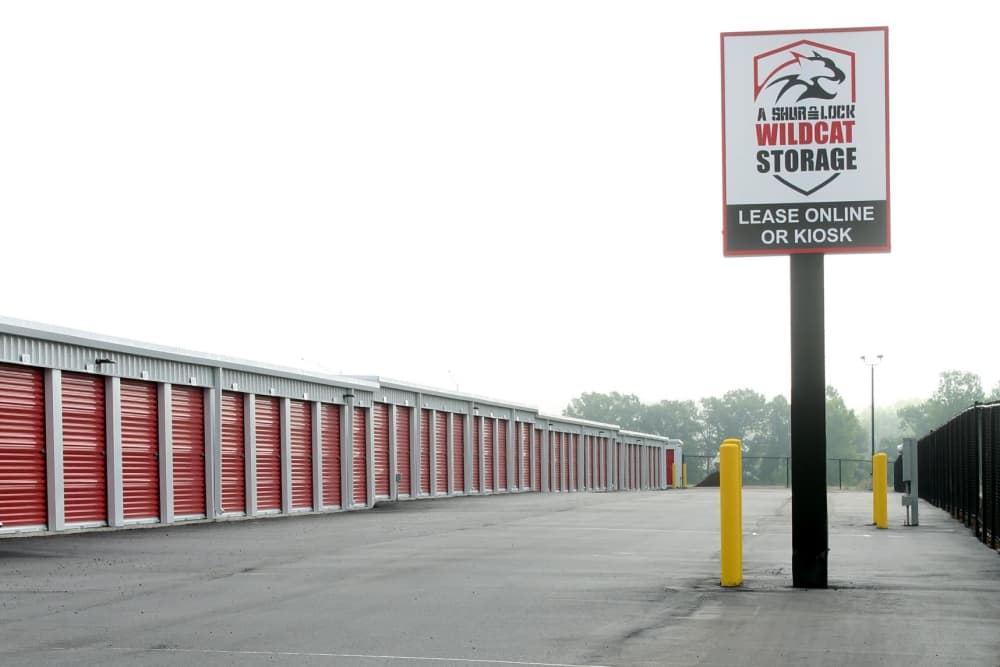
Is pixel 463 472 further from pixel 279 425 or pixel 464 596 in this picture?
pixel 464 596

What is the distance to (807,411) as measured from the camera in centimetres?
1227

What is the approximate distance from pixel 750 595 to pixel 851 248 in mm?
3293

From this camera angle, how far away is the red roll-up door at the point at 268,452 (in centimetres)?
3244

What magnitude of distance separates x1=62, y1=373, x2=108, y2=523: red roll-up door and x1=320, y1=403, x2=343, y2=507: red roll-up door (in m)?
11.2

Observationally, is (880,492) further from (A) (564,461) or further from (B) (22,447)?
(A) (564,461)

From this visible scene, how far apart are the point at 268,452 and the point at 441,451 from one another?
1574 cm

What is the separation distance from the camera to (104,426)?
25625 mm

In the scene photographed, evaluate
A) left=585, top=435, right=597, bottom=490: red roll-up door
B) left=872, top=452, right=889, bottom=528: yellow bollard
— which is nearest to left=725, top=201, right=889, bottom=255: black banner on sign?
left=872, top=452, right=889, bottom=528: yellow bollard

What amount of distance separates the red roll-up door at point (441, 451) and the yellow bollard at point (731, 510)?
34850 millimetres

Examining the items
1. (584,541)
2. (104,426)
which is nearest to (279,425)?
(104,426)

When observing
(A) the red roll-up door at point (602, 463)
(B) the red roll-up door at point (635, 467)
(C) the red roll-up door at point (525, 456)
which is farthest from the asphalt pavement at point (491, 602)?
(B) the red roll-up door at point (635, 467)

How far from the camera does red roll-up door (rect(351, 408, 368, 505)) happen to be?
3912cm

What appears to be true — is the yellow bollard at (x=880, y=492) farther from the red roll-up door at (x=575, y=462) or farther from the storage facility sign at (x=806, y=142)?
the red roll-up door at (x=575, y=462)

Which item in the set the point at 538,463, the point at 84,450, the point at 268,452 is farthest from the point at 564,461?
the point at 84,450
